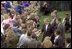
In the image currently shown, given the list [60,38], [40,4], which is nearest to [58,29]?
[60,38]

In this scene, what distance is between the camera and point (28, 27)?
203 inches

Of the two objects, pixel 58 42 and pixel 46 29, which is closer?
pixel 58 42

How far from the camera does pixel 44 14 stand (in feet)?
17.1

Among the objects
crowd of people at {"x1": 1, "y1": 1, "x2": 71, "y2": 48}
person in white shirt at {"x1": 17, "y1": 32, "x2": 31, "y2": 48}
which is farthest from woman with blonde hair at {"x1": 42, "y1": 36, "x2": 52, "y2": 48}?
person in white shirt at {"x1": 17, "y1": 32, "x2": 31, "y2": 48}

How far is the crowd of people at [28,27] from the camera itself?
5047 millimetres

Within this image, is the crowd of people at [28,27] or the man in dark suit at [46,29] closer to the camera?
the crowd of people at [28,27]

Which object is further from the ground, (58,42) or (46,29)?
(46,29)

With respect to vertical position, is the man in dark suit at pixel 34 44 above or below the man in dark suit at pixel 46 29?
below

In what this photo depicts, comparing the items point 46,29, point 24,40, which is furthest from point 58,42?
point 24,40

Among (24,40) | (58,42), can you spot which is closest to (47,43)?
(58,42)

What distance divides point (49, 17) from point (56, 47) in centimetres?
50

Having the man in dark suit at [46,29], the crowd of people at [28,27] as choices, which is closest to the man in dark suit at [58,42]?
the crowd of people at [28,27]

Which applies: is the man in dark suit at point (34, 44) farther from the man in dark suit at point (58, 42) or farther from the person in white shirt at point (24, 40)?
the man in dark suit at point (58, 42)

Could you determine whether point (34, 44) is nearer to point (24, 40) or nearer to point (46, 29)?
point (24, 40)
